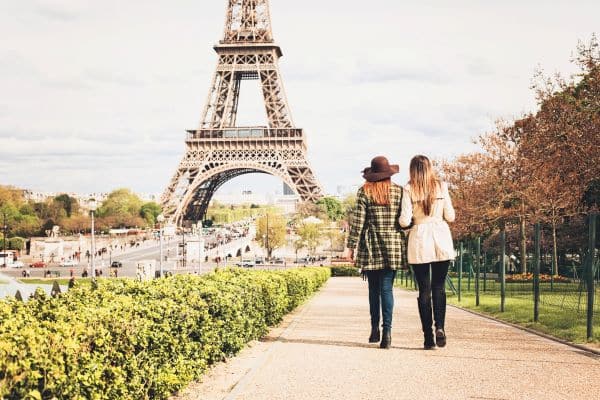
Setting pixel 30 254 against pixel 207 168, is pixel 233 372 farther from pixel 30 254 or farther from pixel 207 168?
pixel 30 254

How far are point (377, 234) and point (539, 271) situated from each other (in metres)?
9.85

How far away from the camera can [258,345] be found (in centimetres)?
940

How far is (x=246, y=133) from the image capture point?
7462cm

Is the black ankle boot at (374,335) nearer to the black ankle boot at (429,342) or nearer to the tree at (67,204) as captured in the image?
the black ankle boot at (429,342)

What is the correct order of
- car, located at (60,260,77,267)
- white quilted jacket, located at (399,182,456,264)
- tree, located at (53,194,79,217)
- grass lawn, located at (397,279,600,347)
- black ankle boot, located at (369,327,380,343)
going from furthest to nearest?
tree, located at (53,194,79,217) → car, located at (60,260,77,267) → grass lawn, located at (397,279,600,347) → black ankle boot, located at (369,327,380,343) → white quilted jacket, located at (399,182,456,264)

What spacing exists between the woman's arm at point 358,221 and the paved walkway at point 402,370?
1210 mm

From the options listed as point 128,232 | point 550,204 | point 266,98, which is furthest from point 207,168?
point 550,204

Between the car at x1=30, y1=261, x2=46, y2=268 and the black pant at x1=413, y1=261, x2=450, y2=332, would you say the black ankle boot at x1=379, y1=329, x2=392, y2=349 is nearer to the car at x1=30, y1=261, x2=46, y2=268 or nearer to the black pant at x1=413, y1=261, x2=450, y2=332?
the black pant at x1=413, y1=261, x2=450, y2=332

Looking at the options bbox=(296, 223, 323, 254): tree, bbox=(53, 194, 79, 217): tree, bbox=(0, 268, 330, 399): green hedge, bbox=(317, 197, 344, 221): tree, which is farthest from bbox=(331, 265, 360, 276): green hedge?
bbox=(53, 194, 79, 217): tree

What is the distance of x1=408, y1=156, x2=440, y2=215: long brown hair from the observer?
326 inches

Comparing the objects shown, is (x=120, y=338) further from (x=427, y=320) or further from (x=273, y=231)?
(x=273, y=231)

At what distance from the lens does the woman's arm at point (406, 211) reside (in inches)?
325

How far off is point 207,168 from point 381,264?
6712 cm

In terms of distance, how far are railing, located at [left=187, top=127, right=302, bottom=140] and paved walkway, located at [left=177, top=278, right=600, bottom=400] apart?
6355cm
